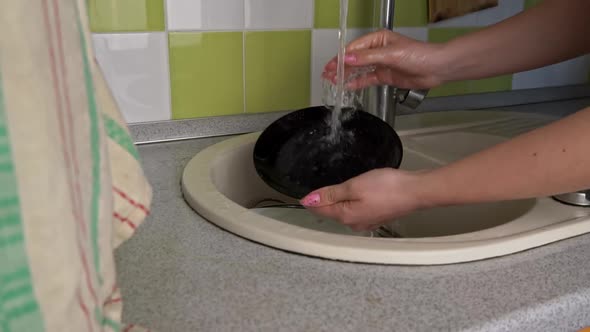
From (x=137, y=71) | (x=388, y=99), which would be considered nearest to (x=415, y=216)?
(x=388, y=99)

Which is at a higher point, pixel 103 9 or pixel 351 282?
pixel 103 9

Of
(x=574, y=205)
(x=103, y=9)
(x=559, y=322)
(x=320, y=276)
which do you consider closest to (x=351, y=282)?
(x=320, y=276)

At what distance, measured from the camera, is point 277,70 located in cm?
95

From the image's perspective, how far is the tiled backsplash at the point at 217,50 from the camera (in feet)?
2.68

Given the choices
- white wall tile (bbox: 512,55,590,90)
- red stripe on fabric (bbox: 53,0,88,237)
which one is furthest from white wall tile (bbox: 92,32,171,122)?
white wall tile (bbox: 512,55,590,90)

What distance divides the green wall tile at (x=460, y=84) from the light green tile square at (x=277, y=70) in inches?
12.3

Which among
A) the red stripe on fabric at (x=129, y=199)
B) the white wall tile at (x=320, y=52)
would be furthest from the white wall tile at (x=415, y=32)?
the red stripe on fabric at (x=129, y=199)

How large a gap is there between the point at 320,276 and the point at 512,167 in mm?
199

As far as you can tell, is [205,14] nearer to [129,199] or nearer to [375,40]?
[375,40]

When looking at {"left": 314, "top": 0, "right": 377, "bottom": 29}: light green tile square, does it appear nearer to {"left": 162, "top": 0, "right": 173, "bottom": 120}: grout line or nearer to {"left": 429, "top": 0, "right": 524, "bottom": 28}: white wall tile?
{"left": 429, "top": 0, "right": 524, "bottom": 28}: white wall tile

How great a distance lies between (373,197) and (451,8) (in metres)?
0.70

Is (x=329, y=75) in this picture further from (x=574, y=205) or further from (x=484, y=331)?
(x=484, y=331)

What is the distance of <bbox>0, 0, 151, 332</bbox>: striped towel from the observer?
8.0 inches

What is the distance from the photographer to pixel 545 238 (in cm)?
52
